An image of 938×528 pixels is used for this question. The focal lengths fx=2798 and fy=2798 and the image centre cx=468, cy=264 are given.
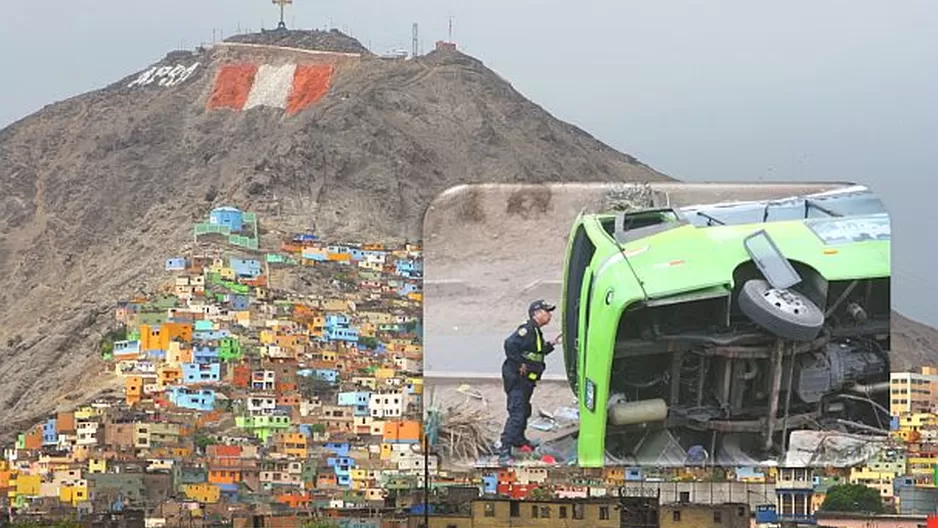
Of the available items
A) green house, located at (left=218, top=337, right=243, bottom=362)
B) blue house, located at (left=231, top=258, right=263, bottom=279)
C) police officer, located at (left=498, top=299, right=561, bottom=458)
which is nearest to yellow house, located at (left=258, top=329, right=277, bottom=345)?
green house, located at (left=218, top=337, right=243, bottom=362)

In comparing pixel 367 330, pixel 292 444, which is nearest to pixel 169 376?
pixel 367 330

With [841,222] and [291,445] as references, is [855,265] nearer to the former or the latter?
[841,222]

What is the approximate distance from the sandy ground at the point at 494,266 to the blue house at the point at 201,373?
2464 cm

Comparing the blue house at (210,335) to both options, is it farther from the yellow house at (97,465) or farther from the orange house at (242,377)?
the yellow house at (97,465)

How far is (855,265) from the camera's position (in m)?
24.1

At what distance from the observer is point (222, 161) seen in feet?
221

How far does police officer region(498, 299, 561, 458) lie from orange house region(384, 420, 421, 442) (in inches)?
611

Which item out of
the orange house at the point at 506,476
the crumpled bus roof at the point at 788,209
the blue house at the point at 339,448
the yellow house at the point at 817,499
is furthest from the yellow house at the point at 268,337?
the crumpled bus roof at the point at 788,209

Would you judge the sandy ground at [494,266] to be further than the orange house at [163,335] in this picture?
No

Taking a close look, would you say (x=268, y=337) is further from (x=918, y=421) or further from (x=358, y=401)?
(x=918, y=421)

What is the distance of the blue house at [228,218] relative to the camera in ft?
192

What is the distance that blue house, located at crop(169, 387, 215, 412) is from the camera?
4872cm

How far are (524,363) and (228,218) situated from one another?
34.7 m

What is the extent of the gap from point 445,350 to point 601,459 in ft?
6.06
